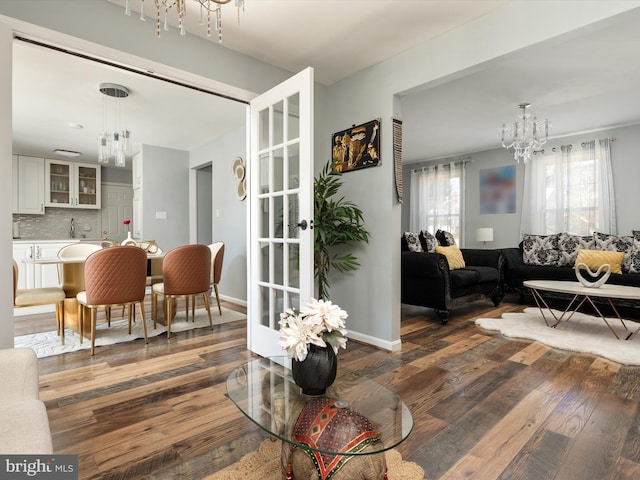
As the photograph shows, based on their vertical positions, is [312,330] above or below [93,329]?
above

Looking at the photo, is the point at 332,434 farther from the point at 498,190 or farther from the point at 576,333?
the point at 498,190

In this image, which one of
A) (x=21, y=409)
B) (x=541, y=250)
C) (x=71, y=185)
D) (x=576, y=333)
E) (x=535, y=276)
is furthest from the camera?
(x=71, y=185)

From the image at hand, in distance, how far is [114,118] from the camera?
4645 millimetres

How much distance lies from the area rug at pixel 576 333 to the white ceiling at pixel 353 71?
7.89ft

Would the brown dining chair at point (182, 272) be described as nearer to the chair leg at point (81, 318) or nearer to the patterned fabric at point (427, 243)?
the chair leg at point (81, 318)

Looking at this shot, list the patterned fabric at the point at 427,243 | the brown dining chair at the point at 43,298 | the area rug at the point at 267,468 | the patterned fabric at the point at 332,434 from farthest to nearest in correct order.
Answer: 1. the patterned fabric at the point at 427,243
2. the brown dining chair at the point at 43,298
3. the area rug at the point at 267,468
4. the patterned fabric at the point at 332,434

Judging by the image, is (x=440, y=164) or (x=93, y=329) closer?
(x=93, y=329)

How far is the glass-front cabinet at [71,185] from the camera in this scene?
6.45 m

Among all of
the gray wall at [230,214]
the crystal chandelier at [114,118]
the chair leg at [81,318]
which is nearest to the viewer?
the chair leg at [81,318]

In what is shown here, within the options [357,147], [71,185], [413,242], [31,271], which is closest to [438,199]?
[413,242]

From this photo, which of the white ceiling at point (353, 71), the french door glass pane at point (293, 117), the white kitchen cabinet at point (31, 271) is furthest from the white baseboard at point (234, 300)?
the french door glass pane at point (293, 117)

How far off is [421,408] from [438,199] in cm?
599

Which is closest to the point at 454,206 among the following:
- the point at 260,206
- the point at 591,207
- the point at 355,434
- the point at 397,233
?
the point at 591,207

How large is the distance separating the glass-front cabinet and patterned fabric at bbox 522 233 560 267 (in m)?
7.72
